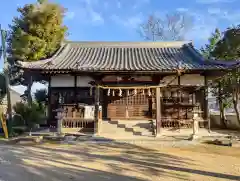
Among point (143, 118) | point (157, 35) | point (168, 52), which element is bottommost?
point (143, 118)

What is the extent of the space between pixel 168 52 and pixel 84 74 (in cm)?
613

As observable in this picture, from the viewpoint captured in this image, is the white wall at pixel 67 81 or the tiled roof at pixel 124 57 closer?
the tiled roof at pixel 124 57

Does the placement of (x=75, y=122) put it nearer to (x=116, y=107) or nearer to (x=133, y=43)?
(x=116, y=107)

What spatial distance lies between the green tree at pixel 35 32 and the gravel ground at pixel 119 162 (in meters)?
10.3

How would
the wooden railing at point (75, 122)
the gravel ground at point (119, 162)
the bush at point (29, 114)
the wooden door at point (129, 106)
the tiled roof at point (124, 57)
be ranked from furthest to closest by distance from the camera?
1. the bush at point (29, 114)
2. the wooden door at point (129, 106)
3. the tiled roof at point (124, 57)
4. the wooden railing at point (75, 122)
5. the gravel ground at point (119, 162)

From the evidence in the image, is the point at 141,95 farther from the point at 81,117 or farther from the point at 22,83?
the point at 22,83

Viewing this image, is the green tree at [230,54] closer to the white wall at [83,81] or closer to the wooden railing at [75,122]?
the white wall at [83,81]

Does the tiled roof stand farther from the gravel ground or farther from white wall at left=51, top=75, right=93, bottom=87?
the gravel ground

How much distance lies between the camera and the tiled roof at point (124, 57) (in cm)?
1554

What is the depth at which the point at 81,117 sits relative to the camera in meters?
15.5

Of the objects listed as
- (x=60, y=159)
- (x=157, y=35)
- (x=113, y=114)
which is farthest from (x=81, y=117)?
(x=157, y=35)

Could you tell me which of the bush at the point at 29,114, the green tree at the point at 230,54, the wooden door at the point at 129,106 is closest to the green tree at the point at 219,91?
the green tree at the point at 230,54

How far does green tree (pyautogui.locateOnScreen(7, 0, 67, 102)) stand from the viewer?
65.6 ft

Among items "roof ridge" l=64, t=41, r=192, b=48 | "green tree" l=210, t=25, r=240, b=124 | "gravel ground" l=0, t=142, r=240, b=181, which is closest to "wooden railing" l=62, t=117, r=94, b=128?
"gravel ground" l=0, t=142, r=240, b=181
